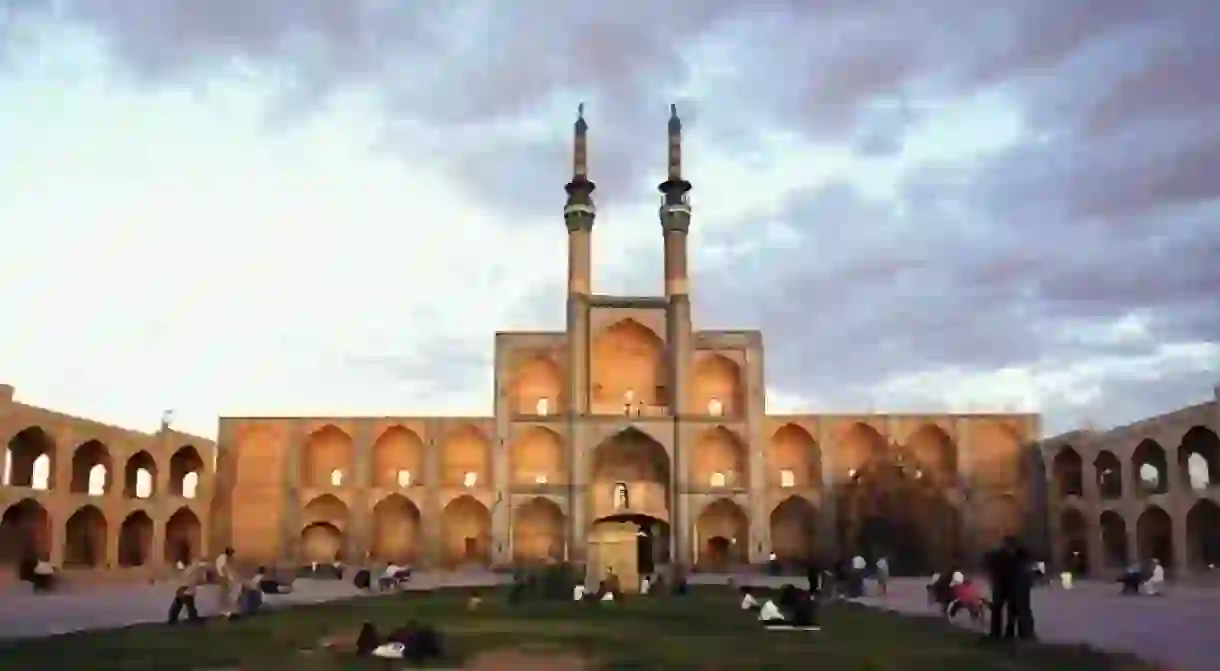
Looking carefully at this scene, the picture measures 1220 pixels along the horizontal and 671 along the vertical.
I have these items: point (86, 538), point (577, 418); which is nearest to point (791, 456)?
point (577, 418)

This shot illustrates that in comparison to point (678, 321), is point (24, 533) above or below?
below

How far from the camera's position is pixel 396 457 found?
47375mm

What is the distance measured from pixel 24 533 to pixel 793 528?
27.9 metres

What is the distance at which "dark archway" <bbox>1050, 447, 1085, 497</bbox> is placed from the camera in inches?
1741

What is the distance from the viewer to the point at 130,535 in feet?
131

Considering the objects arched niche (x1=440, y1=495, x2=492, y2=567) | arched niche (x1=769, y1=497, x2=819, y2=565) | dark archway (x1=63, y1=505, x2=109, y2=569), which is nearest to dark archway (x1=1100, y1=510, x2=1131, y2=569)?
arched niche (x1=769, y1=497, x2=819, y2=565)

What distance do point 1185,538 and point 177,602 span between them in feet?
92.6

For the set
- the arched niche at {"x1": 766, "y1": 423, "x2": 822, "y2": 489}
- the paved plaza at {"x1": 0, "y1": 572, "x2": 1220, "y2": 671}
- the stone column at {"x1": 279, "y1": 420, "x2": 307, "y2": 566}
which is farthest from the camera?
the arched niche at {"x1": 766, "y1": 423, "x2": 822, "y2": 489}

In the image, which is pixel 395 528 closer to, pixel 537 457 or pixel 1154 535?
pixel 537 457

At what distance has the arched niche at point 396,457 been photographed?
46.9 meters

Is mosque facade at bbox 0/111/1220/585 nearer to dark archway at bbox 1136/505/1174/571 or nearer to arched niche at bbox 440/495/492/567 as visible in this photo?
arched niche at bbox 440/495/492/567

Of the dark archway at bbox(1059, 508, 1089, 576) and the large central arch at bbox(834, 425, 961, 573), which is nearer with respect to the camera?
the large central arch at bbox(834, 425, 961, 573)

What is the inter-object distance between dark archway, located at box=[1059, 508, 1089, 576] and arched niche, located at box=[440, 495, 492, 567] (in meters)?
22.1

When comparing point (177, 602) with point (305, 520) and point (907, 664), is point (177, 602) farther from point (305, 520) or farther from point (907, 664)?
point (305, 520)
